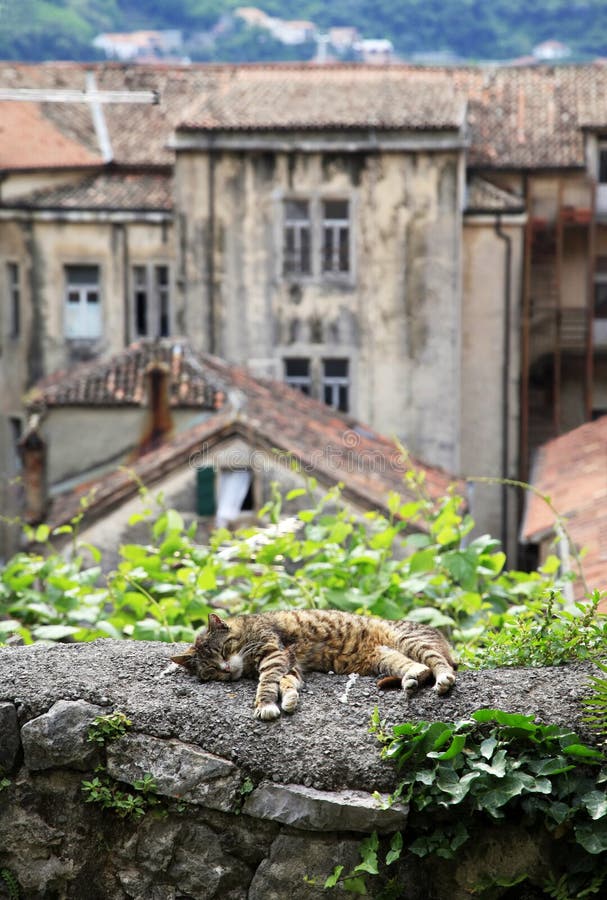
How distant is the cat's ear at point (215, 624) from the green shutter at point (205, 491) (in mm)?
10545

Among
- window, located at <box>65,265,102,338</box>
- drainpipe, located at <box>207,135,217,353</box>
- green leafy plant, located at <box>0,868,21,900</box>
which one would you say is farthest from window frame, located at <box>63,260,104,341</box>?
green leafy plant, located at <box>0,868,21,900</box>

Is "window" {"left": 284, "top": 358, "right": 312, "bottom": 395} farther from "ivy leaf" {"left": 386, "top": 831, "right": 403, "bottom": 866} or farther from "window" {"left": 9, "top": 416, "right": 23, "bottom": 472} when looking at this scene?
"ivy leaf" {"left": 386, "top": 831, "right": 403, "bottom": 866}

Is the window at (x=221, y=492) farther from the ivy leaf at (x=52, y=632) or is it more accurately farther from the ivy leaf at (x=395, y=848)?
the ivy leaf at (x=395, y=848)

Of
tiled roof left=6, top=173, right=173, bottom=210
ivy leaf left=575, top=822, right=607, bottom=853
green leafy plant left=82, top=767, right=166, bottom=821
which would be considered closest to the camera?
ivy leaf left=575, top=822, right=607, bottom=853

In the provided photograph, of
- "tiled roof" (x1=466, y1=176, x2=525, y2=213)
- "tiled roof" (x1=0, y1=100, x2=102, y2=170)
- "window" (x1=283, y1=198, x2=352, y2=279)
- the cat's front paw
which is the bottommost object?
the cat's front paw

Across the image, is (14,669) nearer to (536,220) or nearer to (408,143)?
(408,143)

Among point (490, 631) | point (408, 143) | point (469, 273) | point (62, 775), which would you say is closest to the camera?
point (62, 775)

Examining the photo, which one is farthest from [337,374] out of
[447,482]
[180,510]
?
[180,510]

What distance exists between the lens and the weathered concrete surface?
21.1ft

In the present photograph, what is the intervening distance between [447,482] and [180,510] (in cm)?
552

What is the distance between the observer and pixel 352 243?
92.6 ft

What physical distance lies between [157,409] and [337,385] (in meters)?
8.83

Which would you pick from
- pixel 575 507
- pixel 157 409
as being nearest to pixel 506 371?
pixel 157 409

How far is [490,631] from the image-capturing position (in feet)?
27.2
